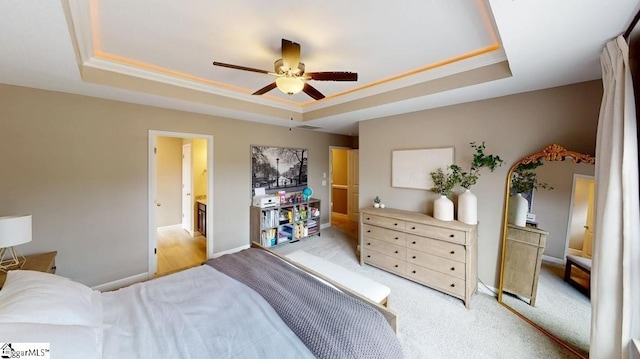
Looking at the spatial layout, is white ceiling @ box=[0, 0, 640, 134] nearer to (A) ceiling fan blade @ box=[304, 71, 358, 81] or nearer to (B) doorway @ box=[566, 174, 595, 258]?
(A) ceiling fan blade @ box=[304, 71, 358, 81]

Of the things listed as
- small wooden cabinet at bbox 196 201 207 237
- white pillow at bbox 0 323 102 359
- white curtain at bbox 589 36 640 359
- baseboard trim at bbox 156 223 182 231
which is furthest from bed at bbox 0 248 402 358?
baseboard trim at bbox 156 223 182 231

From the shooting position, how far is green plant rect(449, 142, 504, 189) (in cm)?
245

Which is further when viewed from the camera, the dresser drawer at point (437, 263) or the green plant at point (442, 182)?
the green plant at point (442, 182)

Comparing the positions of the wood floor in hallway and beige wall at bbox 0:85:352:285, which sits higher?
beige wall at bbox 0:85:352:285

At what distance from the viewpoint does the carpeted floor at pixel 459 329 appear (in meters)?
1.80

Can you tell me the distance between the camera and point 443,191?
283 cm

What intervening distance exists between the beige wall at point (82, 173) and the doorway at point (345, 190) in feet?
11.7

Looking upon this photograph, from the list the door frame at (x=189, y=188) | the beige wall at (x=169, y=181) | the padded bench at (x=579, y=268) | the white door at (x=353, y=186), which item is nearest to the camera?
the padded bench at (x=579, y=268)

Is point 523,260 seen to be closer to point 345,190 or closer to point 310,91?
point 310,91

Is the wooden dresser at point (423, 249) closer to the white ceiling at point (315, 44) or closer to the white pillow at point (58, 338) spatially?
the white ceiling at point (315, 44)

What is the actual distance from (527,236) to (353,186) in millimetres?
3935

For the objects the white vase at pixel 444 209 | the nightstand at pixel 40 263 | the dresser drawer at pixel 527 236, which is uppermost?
the white vase at pixel 444 209

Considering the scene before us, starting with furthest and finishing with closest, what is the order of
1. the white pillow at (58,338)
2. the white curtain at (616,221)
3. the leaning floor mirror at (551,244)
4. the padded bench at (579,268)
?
the leaning floor mirror at (551,244), the padded bench at (579,268), the white curtain at (616,221), the white pillow at (58,338)

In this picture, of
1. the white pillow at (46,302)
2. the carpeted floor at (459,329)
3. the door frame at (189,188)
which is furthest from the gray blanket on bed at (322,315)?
the door frame at (189,188)
